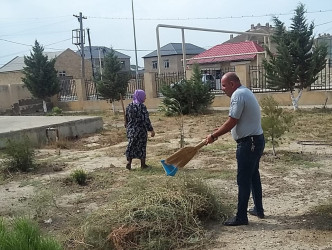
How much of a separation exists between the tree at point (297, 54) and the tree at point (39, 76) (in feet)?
41.0

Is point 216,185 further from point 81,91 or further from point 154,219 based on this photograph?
point 81,91

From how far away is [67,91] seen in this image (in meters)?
25.0

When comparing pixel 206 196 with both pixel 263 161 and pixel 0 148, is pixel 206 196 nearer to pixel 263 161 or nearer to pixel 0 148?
pixel 263 161

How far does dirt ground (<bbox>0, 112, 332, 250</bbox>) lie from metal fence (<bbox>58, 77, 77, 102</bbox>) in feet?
43.8

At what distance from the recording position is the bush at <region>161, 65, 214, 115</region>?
16875 millimetres

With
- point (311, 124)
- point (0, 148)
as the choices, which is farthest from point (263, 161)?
point (0, 148)

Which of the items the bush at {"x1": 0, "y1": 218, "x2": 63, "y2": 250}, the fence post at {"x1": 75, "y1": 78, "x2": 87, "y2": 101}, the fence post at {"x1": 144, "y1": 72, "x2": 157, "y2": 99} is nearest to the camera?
the bush at {"x1": 0, "y1": 218, "x2": 63, "y2": 250}

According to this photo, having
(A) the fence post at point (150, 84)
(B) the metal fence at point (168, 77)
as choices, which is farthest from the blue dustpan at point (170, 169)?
(A) the fence post at point (150, 84)

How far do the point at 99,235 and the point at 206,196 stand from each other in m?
1.25

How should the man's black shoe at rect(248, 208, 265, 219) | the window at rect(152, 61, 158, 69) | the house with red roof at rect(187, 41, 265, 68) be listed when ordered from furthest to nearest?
1. the window at rect(152, 61, 158, 69)
2. the house with red roof at rect(187, 41, 265, 68)
3. the man's black shoe at rect(248, 208, 265, 219)

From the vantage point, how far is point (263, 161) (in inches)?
301

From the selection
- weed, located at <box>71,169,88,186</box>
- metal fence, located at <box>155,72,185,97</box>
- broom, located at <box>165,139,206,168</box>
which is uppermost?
metal fence, located at <box>155,72,185,97</box>

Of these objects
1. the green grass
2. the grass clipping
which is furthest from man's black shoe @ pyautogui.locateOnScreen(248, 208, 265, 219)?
the green grass

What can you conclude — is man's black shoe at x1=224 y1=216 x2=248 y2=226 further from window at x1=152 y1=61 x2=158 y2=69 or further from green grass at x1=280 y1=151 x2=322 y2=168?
window at x1=152 y1=61 x2=158 y2=69
